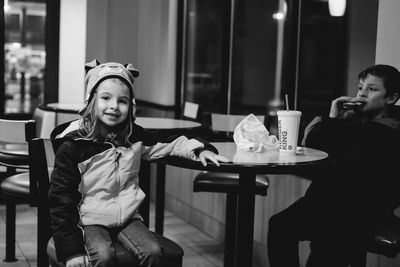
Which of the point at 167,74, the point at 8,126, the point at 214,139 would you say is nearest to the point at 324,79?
the point at 167,74

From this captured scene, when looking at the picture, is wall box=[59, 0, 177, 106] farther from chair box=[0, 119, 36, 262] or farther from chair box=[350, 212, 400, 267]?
chair box=[350, 212, 400, 267]

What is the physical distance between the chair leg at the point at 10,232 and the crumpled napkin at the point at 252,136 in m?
1.67

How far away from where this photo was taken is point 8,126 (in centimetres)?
345

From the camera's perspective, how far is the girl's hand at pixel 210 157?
7.70 feet

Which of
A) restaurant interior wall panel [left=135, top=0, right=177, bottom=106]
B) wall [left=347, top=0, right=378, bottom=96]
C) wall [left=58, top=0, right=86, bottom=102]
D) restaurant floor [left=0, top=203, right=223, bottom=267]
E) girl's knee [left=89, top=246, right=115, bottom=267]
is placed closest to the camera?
girl's knee [left=89, top=246, right=115, bottom=267]

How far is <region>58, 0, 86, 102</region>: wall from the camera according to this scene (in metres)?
5.97

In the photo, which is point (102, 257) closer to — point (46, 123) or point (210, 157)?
point (210, 157)

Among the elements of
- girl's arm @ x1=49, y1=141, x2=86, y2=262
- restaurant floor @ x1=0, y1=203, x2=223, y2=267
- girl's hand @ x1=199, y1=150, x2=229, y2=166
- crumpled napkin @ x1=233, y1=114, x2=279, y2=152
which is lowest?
restaurant floor @ x1=0, y1=203, x2=223, y2=267

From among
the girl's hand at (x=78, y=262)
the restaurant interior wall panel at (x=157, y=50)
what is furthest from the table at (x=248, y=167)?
the restaurant interior wall panel at (x=157, y=50)

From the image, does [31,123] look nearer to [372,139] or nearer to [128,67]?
[128,67]

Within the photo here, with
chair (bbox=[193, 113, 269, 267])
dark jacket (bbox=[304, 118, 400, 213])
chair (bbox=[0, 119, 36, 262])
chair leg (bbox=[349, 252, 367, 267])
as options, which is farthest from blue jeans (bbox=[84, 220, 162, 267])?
chair (bbox=[193, 113, 269, 267])

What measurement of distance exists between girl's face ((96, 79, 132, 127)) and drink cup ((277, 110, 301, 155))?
610 millimetres

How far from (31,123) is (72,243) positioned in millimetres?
1139

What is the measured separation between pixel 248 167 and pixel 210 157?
0.47ft
